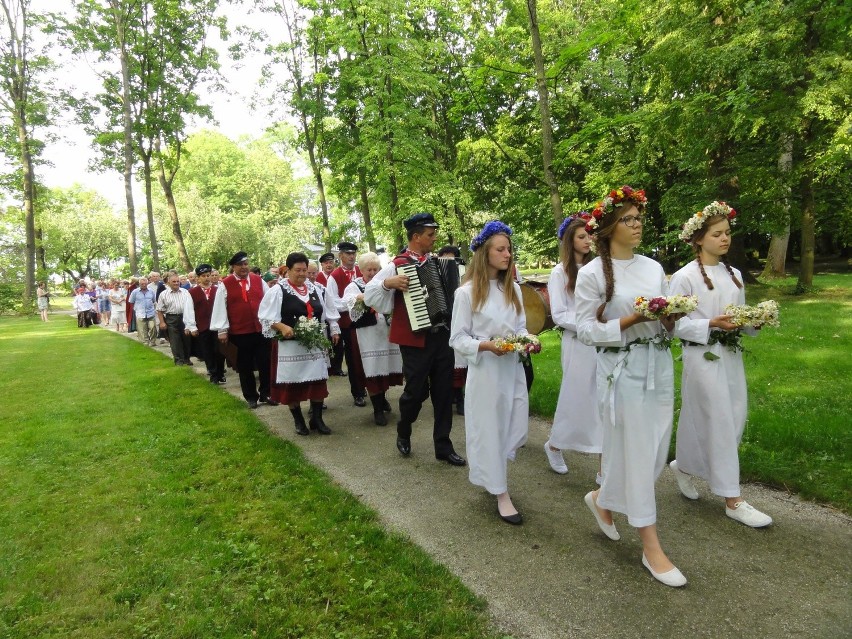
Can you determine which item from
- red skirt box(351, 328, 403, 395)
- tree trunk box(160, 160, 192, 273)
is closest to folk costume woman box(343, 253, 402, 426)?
red skirt box(351, 328, 403, 395)

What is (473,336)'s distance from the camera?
4211 millimetres

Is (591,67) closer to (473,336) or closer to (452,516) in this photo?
(473,336)

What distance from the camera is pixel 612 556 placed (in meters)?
3.39

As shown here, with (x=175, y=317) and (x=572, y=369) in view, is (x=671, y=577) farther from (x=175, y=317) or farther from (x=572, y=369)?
(x=175, y=317)

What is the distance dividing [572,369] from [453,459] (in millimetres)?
1512

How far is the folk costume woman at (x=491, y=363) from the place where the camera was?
159 inches

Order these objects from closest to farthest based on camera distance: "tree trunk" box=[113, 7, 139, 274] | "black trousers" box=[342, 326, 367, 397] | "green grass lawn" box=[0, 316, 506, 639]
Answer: "green grass lawn" box=[0, 316, 506, 639] < "black trousers" box=[342, 326, 367, 397] < "tree trunk" box=[113, 7, 139, 274]

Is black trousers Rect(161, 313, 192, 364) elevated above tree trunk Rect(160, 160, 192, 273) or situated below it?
below

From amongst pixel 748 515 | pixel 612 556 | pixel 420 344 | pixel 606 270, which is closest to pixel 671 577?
pixel 612 556

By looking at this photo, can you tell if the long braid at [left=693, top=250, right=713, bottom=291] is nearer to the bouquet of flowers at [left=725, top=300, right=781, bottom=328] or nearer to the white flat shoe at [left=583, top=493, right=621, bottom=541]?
the bouquet of flowers at [left=725, top=300, right=781, bottom=328]

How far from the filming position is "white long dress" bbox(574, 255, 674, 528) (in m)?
3.16

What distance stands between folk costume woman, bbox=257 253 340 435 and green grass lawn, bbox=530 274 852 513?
114 inches

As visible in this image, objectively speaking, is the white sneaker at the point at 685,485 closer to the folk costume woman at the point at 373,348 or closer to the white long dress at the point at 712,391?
the white long dress at the point at 712,391

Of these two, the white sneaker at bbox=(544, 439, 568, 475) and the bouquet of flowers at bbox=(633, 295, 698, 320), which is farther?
the white sneaker at bbox=(544, 439, 568, 475)
